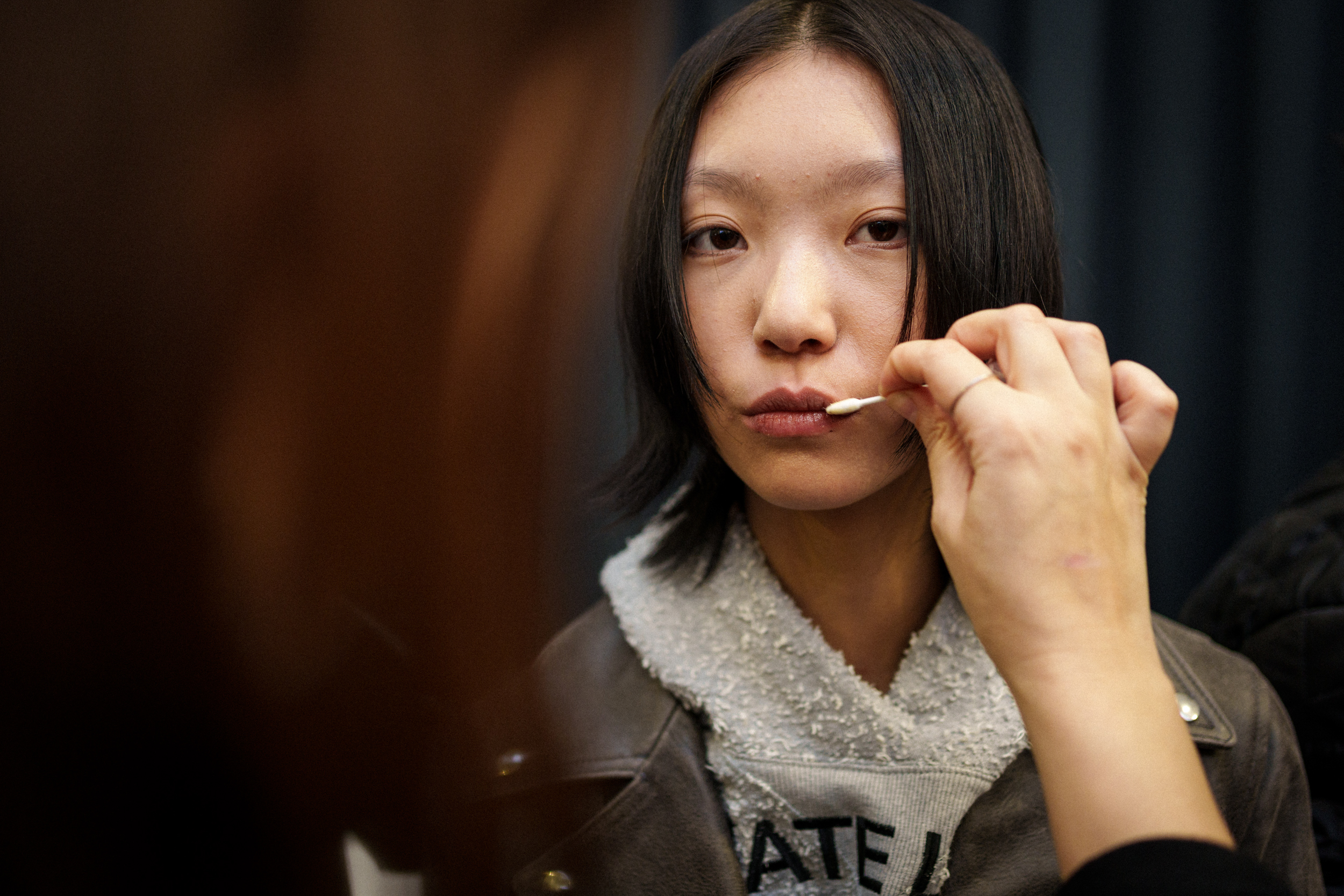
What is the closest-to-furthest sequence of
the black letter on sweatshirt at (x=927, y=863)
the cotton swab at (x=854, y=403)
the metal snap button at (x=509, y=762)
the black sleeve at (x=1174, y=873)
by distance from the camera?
1. the metal snap button at (x=509, y=762)
2. the black sleeve at (x=1174, y=873)
3. the cotton swab at (x=854, y=403)
4. the black letter on sweatshirt at (x=927, y=863)

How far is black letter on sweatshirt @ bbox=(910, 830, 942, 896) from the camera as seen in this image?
2.61 ft

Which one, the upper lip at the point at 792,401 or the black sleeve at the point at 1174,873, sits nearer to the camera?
the black sleeve at the point at 1174,873

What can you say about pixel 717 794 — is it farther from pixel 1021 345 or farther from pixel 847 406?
pixel 1021 345

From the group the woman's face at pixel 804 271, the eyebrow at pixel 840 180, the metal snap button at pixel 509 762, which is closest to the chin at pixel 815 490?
the woman's face at pixel 804 271

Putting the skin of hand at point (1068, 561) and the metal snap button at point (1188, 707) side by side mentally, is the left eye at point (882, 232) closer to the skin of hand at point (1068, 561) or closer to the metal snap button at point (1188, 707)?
the skin of hand at point (1068, 561)

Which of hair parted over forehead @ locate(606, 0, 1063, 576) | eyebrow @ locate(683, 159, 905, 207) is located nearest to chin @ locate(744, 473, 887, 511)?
hair parted over forehead @ locate(606, 0, 1063, 576)

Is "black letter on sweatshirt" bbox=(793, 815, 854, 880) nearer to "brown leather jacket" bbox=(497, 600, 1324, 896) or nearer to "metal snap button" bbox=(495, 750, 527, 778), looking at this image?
"brown leather jacket" bbox=(497, 600, 1324, 896)

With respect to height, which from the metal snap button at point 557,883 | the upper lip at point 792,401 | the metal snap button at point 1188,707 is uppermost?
the upper lip at point 792,401

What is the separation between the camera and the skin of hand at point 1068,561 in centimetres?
49

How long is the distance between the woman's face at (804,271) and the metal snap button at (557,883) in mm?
405

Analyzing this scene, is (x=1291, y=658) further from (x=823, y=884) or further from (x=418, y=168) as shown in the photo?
(x=418, y=168)

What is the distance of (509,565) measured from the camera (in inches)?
10.4

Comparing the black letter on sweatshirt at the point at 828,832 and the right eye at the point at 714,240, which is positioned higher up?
the right eye at the point at 714,240

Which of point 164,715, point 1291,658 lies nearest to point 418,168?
point 164,715
